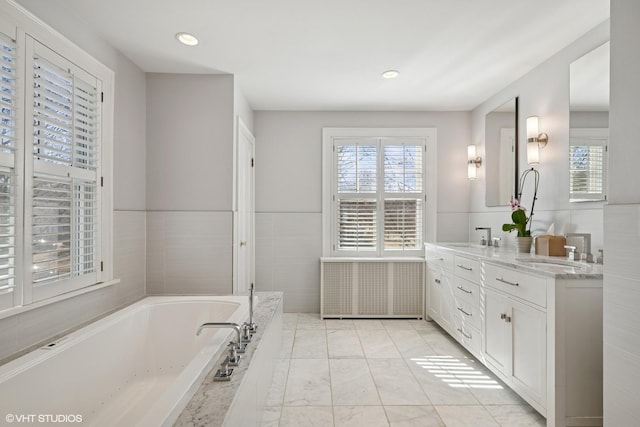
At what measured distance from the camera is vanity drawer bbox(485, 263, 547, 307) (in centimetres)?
177

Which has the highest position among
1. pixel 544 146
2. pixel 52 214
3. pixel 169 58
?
pixel 169 58

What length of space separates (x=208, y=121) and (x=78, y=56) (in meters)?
0.98

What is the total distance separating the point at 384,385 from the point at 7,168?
246 cm

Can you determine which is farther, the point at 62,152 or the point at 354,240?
the point at 354,240

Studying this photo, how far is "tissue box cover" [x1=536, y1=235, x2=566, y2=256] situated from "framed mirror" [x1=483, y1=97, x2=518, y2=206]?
743 millimetres

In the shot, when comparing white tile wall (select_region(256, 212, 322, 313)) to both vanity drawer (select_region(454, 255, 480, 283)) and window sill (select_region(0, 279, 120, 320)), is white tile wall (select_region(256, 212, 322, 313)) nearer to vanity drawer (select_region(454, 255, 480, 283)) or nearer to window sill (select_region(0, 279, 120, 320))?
vanity drawer (select_region(454, 255, 480, 283))

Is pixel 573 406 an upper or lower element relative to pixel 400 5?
lower

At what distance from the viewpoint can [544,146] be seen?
2.56 meters

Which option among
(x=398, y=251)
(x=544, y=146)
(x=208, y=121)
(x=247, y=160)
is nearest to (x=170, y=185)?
(x=208, y=121)

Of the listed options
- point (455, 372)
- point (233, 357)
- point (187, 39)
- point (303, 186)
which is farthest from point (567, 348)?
Answer: point (187, 39)

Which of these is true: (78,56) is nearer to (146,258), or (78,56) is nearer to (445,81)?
(146,258)

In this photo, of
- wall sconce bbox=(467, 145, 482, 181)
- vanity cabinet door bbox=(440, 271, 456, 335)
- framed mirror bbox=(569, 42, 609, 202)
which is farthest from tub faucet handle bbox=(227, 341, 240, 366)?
wall sconce bbox=(467, 145, 482, 181)

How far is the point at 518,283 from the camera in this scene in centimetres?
196

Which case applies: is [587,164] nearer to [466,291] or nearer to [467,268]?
[467,268]
